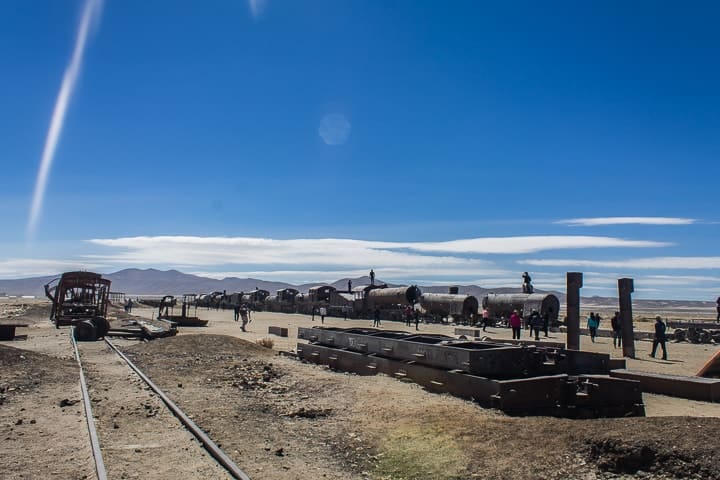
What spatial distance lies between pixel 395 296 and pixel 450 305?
18.7ft

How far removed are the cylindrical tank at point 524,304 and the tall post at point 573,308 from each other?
2082 cm

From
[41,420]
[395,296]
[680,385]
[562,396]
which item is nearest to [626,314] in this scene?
[680,385]

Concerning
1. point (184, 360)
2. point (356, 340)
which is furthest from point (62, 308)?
point (356, 340)

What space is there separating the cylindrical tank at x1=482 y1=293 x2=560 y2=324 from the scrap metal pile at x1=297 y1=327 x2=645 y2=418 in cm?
2697

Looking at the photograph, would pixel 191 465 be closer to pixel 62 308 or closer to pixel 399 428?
pixel 399 428

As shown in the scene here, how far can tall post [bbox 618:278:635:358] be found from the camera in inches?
762

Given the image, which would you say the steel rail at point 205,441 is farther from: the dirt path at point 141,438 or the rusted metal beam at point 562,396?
the rusted metal beam at point 562,396

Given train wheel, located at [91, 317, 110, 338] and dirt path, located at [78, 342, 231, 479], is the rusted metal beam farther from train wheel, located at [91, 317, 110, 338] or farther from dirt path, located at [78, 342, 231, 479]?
train wheel, located at [91, 317, 110, 338]

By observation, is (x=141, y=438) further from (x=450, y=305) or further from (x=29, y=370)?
(x=450, y=305)

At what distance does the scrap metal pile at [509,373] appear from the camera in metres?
9.29

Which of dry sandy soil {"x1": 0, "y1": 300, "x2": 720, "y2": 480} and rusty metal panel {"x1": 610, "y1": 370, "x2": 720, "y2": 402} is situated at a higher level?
rusty metal panel {"x1": 610, "y1": 370, "x2": 720, "y2": 402}

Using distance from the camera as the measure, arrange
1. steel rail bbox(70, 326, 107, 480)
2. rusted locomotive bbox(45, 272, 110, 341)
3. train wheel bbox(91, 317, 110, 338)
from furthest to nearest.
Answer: rusted locomotive bbox(45, 272, 110, 341) → train wheel bbox(91, 317, 110, 338) → steel rail bbox(70, 326, 107, 480)

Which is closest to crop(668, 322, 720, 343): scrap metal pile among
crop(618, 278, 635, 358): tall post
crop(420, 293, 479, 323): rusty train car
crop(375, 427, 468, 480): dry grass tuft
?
crop(618, 278, 635, 358): tall post

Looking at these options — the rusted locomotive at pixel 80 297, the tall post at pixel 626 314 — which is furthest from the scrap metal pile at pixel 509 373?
the rusted locomotive at pixel 80 297
